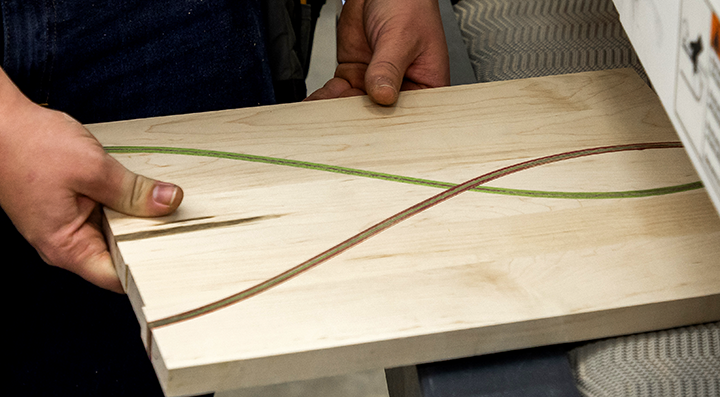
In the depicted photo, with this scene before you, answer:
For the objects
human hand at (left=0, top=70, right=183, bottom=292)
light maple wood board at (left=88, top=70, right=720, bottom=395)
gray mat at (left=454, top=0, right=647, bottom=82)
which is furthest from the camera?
gray mat at (left=454, top=0, right=647, bottom=82)

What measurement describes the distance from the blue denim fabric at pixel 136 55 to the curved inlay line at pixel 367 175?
224 millimetres

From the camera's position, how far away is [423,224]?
0.71 m

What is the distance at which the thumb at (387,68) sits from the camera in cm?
90

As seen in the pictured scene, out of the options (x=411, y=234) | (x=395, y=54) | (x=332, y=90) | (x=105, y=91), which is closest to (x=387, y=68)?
(x=395, y=54)

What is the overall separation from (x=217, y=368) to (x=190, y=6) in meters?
0.71

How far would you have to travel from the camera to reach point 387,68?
37.3 inches

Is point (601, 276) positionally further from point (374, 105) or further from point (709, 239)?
point (374, 105)

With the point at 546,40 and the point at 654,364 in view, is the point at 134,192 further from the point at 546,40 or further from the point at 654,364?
the point at 546,40

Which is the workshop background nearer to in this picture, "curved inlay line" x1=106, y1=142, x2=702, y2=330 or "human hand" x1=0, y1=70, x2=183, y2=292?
"curved inlay line" x1=106, y1=142, x2=702, y2=330

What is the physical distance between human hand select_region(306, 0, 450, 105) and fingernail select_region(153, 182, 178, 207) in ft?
1.14

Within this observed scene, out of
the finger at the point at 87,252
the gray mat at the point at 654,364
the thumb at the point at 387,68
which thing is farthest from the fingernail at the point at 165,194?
the gray mat at the point at 654,364

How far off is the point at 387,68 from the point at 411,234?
36 centimetres

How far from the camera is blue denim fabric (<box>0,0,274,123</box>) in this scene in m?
0.93

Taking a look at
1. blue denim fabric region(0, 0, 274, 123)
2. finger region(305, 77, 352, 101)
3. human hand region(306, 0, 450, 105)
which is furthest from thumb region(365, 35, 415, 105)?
blue denim fabric region(0, 0, 274, 123)
